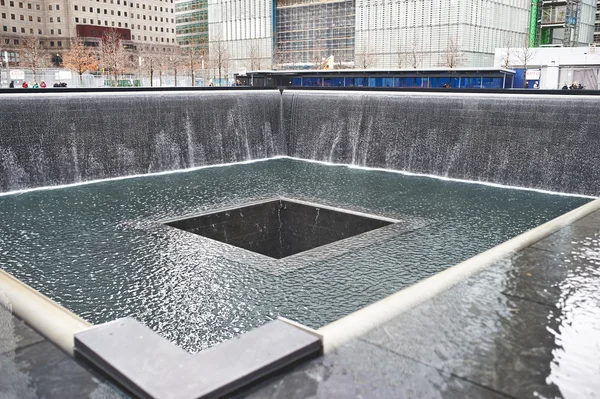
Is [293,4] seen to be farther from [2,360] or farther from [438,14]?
[2,360]

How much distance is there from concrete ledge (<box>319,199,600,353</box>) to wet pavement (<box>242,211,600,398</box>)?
6cm

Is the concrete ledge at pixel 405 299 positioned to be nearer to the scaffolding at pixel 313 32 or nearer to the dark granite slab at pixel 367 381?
the dark granite slab at pixel 367 381

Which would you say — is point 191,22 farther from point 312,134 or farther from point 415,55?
point 312,134

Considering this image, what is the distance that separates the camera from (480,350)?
3.16 meters

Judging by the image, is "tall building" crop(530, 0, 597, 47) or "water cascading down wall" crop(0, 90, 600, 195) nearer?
"water cascading down wall" crop(0, 90, 600, 195)

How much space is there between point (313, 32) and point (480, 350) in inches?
2265

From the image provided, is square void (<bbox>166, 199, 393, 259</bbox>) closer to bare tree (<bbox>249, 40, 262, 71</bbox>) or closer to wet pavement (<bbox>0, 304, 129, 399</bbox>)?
wet pavement (<bbox>0, 304, 129, 399</bbox>)

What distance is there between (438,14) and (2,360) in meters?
50.9

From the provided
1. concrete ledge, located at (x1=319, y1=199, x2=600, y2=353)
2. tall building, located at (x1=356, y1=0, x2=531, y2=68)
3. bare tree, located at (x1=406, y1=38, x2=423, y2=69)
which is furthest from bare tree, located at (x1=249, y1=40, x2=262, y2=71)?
concrete ledge, located at (x1=319, y1=199, x2=600, y2=353)

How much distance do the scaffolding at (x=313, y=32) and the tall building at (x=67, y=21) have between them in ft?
93.2

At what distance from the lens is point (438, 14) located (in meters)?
49.5

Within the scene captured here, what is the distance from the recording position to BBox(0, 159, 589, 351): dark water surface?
658 cm

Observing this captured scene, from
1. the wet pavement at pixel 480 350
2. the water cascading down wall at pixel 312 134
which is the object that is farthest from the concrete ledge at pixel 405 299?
the water cascading down wall at pixel 312 134

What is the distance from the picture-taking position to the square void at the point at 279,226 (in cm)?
1091
